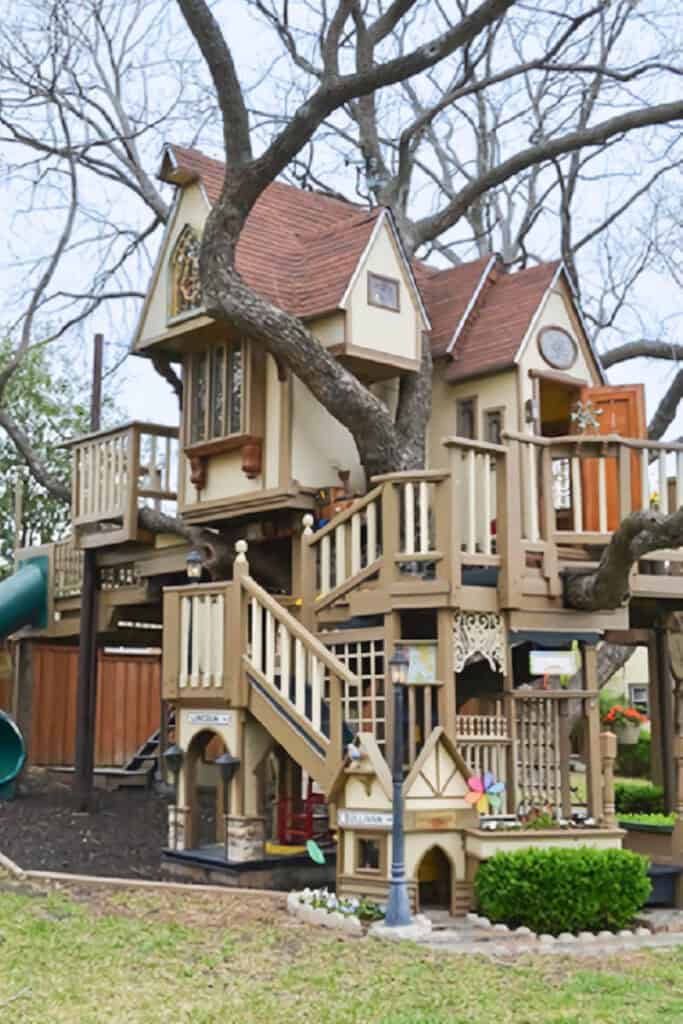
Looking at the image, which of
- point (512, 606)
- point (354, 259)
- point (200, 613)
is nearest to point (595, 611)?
point (512, 606)

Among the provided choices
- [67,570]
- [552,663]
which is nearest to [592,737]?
[552,663]

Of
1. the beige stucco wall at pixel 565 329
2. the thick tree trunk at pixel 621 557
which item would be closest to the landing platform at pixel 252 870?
the thick tree trunk at pixel 621 557

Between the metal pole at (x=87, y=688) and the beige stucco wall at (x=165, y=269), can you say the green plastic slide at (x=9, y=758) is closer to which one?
the metal pole at (x=87, y=688)

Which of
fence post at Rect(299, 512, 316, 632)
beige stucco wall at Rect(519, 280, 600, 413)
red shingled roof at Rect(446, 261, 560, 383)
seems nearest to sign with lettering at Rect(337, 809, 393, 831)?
fence post at Rect(299, 512, 316, 632)

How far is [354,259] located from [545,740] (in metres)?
5.84

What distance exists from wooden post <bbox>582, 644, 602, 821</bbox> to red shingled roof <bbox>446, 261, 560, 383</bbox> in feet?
13.1

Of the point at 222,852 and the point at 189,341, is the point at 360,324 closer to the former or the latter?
the point at 189,341

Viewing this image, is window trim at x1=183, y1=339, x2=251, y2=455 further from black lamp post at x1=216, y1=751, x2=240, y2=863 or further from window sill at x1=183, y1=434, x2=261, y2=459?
black lamp post at x1=216, y1=751, x2=240, y2=863

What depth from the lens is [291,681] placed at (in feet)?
41.1

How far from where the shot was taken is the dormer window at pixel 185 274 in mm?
15094

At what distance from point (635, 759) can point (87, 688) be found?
43.4ft

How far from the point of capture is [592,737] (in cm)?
1155

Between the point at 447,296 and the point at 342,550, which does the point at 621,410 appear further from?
the point at 342,550

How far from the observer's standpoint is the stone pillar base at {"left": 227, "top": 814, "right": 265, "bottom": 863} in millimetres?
11367
